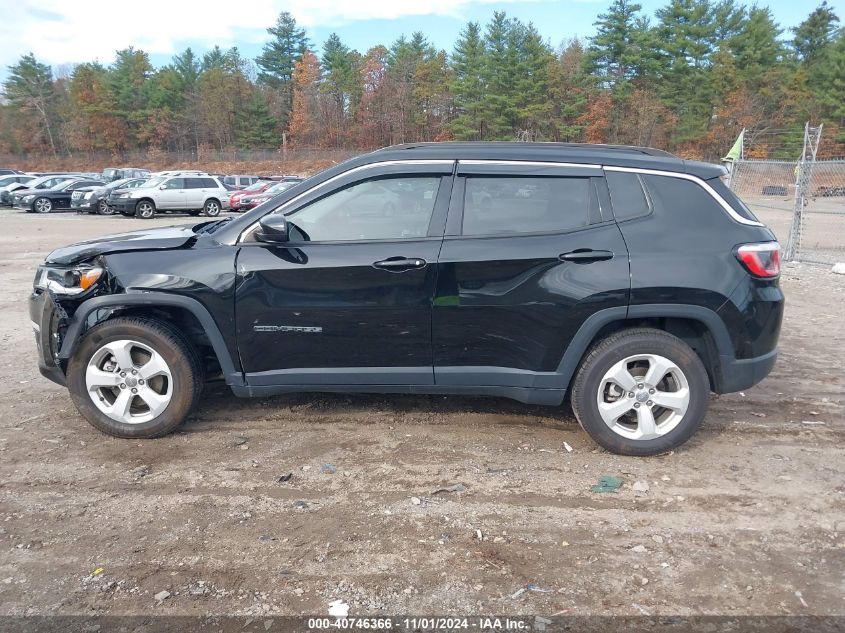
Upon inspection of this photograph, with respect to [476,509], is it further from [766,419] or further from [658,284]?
[766,419]

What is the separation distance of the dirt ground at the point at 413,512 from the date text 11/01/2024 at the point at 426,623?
0.06m

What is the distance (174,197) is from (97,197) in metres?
3.94

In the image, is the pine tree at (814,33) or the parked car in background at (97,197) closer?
the parked car in background at (97,197)

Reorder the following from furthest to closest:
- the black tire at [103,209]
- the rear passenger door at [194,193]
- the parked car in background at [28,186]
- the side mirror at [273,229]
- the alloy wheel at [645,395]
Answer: the parked car in background at [28,186]
the black tire at [103,209]
the rear passenger door at [194,193]
the alloy wheel at [645,395]
the side mirror at [273,229]

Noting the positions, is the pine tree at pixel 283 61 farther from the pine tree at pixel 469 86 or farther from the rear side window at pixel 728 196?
the rear side window at pixel 728 196

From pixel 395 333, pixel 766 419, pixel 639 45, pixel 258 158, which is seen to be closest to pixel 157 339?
pixel 395 333

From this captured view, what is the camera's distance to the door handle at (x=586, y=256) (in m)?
3.82

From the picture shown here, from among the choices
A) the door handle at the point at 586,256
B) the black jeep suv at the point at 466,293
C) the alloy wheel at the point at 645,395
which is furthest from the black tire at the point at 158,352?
the alloy wheel at the point at 645,395

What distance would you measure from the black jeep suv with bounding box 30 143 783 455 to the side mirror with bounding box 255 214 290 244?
0.04 feet

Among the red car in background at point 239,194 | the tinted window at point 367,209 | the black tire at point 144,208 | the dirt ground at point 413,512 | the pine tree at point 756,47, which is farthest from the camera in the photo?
the pine tree at point 756,47

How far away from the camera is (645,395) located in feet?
12.8

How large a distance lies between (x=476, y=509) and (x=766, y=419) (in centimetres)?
256

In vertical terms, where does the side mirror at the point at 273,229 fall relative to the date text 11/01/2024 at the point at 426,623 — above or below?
above

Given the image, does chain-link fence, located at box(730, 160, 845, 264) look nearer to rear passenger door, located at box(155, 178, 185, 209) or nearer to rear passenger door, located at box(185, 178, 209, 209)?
rear passenger door, located at box(185, 178, 209, 209)
